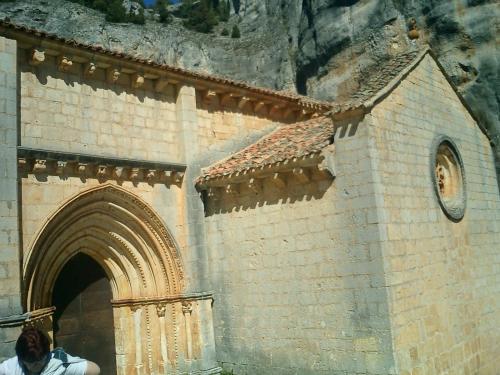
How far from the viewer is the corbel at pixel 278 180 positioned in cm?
811

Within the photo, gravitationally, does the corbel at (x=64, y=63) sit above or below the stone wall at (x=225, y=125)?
above

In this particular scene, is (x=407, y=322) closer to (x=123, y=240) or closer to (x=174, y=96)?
(x=123, y=240)

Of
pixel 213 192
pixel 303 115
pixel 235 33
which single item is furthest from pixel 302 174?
pixel 235 33

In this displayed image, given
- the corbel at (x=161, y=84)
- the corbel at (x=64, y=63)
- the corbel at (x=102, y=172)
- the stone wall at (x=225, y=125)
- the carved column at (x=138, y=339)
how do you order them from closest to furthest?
1. the corbel at (x=64, y=63)
2. the corbel at (x=102, y=172)
3. the carved column at (x=138, y=339)
4. the corbel at (x=161, y=84)
5. the stone wall at (x=225, y=125)

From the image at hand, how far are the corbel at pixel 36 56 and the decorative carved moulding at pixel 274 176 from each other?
3.41 metres

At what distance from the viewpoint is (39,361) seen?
2881mm

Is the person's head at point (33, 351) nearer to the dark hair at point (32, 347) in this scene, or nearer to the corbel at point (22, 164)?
the dark hair at point (32, 347)

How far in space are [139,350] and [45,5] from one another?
27.1 m

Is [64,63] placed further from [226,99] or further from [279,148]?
[279,148]

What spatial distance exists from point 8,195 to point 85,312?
2974mm

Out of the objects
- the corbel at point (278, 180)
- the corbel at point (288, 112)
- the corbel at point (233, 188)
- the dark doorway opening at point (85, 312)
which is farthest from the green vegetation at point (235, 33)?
the dark doorway opening at point (85, 312)

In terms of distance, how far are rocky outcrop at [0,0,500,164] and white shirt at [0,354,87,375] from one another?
1316 centimetres

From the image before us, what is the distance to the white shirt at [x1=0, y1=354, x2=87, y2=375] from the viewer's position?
115 inches

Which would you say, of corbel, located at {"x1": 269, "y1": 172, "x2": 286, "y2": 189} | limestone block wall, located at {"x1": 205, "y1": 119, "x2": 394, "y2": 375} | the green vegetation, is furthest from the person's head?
the green vegetation
